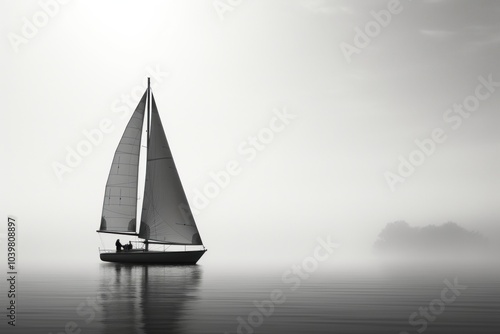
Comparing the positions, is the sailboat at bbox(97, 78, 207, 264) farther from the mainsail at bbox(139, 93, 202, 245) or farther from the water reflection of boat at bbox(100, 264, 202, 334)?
the water reflection of boat at bbox(100, 264, 202, 334)

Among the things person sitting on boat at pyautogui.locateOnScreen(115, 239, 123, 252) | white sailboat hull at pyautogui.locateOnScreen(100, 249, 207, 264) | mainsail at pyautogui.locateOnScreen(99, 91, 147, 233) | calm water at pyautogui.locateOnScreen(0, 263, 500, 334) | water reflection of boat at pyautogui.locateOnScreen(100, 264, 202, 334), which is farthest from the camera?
person sitting on boat at pyautogui.locateOnScreen(115, 239, 123, 252)

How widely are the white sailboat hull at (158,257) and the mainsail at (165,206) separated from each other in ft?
4.36

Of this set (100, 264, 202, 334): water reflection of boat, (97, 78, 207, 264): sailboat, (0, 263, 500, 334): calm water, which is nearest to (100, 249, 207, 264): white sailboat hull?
(97, 78, 207, 264): sailboat

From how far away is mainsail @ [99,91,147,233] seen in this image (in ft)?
213

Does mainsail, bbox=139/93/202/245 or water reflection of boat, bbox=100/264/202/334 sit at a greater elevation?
mainsail, bbox=139/93/202/245

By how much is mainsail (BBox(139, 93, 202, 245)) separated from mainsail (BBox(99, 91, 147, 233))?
1.93m

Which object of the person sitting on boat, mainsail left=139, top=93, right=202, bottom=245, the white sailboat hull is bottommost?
the white sailboat hull

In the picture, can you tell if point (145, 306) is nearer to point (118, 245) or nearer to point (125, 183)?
point (125, 183)

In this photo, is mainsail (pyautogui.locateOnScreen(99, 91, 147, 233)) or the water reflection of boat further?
mainsail (pyautogui.locateOnScreen(99, 91, 147, 233))

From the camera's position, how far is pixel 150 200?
64.4m

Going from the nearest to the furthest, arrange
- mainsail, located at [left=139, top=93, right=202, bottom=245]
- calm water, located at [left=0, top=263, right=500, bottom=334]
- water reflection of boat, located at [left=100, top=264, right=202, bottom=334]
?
1. water reflection of boat, located at [left=100, top=264, right=202, bottom=334]
2. calm water, located at [left=0, top=263, right=500, bottom=334]
3. mainsail, located at [left=139, top=93, right=202, bottom=245]

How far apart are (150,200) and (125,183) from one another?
3722 mm

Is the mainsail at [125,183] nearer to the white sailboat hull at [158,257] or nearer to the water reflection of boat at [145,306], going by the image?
the white sailboat hull at [158,257]

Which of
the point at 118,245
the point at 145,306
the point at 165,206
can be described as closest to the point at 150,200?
the point at 165,206
